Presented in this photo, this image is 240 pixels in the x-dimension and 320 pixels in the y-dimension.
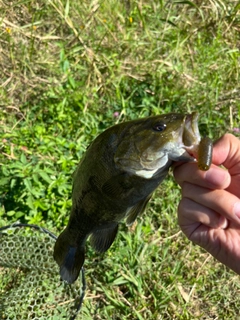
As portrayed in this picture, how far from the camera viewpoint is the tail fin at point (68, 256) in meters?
2.31

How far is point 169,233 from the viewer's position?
3.47 m

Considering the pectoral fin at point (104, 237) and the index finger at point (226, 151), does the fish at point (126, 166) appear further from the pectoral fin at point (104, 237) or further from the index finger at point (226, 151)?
the index finger at point (226, 151)

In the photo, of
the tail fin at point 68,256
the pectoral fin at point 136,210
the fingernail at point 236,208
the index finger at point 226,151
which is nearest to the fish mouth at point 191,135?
the index finger at point 226,151

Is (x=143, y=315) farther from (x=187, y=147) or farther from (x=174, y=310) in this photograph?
(x=187, y=147)

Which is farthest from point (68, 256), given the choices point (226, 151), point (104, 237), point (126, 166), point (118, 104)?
point (118, 104)

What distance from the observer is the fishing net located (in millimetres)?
2969

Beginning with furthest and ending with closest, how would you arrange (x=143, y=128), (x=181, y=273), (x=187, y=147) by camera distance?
1. (x=181, y=273)
2. (x=143, y=128)
3. (x=187, y=147)

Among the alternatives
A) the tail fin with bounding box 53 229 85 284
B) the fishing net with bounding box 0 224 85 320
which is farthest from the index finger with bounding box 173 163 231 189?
the fishing net with bounding box 0 224 85 320

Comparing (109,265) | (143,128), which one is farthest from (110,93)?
(143,128)

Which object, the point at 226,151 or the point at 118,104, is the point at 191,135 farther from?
the point at 118,104

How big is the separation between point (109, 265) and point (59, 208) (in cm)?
65

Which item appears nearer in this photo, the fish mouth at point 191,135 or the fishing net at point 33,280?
the fish mouth at point 191,135

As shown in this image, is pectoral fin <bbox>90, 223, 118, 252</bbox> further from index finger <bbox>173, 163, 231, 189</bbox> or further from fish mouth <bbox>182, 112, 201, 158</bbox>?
fish mouth <bbox>182, 112, 201, 158</bbox>

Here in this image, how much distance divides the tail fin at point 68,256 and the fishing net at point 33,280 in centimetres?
61
